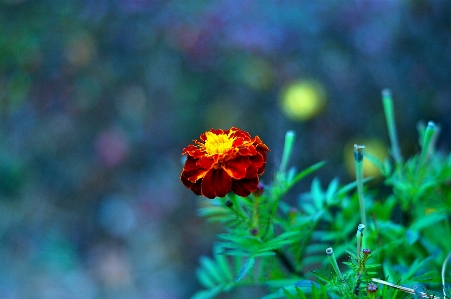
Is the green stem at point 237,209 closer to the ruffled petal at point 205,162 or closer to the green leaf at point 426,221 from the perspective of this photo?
the ruffled petal at point 205,162

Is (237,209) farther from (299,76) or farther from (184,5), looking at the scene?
(184,5)

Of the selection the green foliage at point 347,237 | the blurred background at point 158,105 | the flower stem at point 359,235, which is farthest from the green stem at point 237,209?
the blurred background at point 158,105

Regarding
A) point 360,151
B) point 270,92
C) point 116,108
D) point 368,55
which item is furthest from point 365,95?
point 360,151

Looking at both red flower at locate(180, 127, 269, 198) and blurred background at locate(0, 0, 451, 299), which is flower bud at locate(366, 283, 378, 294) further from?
blurred background at locate(0, 0, 451, 299)

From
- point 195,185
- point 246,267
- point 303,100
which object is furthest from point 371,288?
point 303,100

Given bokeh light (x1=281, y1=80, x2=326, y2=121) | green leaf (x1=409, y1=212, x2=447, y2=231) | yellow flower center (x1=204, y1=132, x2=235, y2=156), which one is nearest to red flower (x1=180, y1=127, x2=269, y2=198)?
yellow flower center (x1=204, y1=132, x2=235, y2=156)

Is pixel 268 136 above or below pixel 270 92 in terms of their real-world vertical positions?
below
